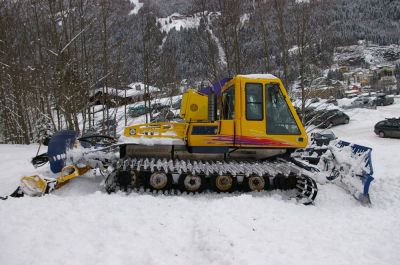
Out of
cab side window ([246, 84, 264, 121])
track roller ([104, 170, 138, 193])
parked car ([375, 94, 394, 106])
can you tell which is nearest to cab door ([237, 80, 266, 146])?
cab side window ([246, 84, 264, 121])

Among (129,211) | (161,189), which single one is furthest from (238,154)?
(129,211)

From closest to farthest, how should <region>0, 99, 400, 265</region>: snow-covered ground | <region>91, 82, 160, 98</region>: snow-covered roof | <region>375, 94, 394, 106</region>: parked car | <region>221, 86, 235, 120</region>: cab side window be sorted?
<region>0, 99, 400, 265</region>: snow-covered ground, <region>221, 86, 235, 120</region>: cab side window, <region>91, 82, 160, 98</region>: snow-covered roof, <region>375, 94, 394, 106</region>: parked car

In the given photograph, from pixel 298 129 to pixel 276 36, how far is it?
27.2 ft

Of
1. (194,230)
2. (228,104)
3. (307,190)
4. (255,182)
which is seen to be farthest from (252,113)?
(194,230)

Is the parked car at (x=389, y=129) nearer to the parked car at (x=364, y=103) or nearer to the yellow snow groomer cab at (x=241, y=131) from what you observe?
the yellow snow groomer cab at (x=241, y=131)

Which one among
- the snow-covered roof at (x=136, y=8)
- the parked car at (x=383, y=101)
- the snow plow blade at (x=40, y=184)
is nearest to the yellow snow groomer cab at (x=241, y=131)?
the snow plow blade at (x=40, y=184)

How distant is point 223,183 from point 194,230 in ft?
7.35

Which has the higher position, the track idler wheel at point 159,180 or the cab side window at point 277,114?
the cab side window at point 277,114

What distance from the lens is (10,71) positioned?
57.1 ft

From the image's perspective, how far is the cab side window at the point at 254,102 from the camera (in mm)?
7617

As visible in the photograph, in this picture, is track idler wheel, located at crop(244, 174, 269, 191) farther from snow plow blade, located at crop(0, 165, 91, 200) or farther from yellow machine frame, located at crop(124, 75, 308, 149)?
snow plow blade, located at crop(0, 165, 91, 200)

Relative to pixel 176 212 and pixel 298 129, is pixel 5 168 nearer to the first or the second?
pixel 176 212

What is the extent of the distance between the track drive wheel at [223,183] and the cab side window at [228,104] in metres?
1.39

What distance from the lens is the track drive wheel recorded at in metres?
7.26
